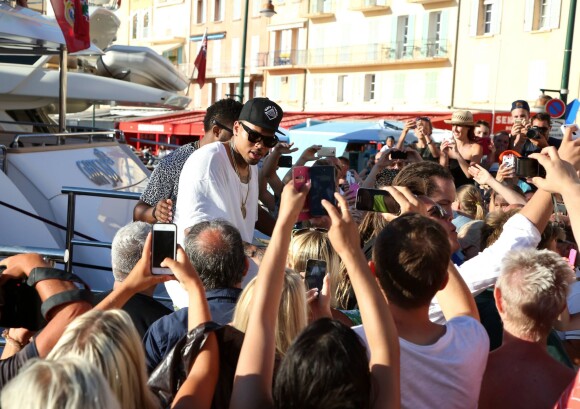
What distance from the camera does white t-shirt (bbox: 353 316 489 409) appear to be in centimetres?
291

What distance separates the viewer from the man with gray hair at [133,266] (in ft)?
12.9

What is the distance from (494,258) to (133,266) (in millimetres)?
1680

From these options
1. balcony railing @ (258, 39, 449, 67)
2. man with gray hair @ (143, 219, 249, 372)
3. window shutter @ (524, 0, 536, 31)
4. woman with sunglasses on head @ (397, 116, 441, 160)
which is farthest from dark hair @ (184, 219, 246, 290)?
balcony railing @ (258, 39, 449, 67)

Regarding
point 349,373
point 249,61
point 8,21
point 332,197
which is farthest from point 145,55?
point 249,61

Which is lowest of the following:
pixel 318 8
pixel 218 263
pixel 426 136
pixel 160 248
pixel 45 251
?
pixel 45 251

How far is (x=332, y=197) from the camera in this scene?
11.2ft

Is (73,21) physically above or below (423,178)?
above

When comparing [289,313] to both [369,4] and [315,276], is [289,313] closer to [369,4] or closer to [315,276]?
[315,276]

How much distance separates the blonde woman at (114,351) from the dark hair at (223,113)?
3.35 m

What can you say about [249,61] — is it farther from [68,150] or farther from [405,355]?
[405,355]

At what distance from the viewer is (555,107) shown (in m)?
11.1

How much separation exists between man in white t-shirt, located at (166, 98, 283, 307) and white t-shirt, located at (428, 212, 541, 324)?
1505 mm

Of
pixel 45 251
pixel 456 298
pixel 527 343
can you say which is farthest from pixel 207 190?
pixel 527 343

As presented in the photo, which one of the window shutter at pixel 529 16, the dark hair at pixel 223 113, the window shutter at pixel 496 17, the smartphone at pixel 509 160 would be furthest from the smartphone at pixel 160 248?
the window shutter at pixel 496 17
